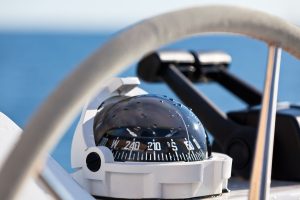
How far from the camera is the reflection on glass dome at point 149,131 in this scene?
84 cm

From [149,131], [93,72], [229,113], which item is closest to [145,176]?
[149,131]

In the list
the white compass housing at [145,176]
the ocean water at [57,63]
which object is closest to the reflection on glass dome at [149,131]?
the white compass housing at [145,176]

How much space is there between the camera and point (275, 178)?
4.09ft

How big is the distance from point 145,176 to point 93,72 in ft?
1.17

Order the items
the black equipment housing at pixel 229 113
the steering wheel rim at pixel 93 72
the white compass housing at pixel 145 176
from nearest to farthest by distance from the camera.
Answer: the steering wheel rim at pixel 93 72
the white compass housing at pixel 145 176
the black equipment housing at pixel 229 113

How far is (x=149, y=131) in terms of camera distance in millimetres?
861

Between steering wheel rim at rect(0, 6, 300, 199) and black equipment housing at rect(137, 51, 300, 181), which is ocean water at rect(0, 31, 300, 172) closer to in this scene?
black equipment housing at rect(137, 51, 300, 181)

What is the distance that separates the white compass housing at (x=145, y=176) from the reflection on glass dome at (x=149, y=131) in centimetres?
1

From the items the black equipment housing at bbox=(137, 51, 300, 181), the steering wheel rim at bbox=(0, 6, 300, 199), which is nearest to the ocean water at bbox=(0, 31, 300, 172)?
the black equipment housing at bbox=(137, 51, 300, 181)

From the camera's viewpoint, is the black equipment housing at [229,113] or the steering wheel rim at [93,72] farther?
the black equipment housing at [229,113]

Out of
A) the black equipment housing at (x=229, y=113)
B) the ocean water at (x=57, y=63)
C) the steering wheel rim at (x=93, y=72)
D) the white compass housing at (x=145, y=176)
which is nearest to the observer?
the steering wheel rim at (x=93, y=72)

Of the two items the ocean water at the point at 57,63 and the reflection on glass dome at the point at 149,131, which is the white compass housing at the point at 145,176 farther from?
the ocean water at the point at 57,63

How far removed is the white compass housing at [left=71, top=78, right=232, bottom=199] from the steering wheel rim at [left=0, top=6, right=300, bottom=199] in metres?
0.31

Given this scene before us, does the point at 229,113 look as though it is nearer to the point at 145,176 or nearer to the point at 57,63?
the point at 145,176
